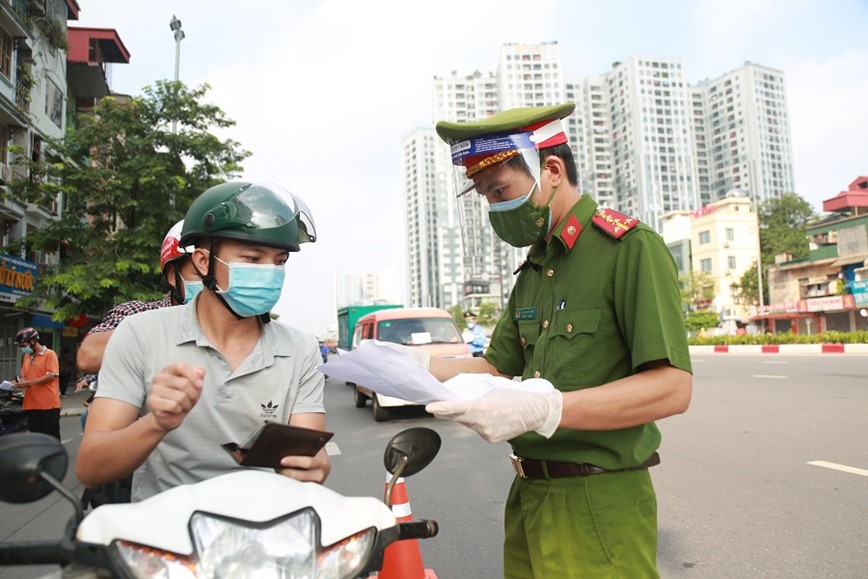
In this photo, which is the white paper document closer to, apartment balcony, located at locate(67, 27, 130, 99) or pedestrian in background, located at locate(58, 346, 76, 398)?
pedestrian in background, located at locate(58, 346, 76, 398)

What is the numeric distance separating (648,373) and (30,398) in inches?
359

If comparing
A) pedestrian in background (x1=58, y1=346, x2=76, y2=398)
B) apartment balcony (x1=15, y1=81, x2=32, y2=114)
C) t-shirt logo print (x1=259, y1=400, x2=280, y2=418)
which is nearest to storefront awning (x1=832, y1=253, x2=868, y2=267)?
pedestrian in background (x1=58, y1=346, x2=76, y2=398)

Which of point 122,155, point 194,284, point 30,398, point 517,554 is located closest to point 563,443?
point 517,554

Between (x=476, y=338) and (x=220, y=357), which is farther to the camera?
(x=476, y=338)

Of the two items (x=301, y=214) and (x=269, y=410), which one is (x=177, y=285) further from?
(x=269, y=410)

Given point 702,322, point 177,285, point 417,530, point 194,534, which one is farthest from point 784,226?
point 194,534

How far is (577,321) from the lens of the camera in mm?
1812

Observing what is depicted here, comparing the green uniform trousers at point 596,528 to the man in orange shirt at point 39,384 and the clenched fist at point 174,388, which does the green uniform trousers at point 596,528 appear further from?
the man in orange shirt at point 39,384

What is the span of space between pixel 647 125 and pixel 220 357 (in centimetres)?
11099

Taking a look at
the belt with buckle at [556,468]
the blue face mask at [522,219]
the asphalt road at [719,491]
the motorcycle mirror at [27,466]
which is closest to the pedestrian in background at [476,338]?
the asphalt road at [719,491]

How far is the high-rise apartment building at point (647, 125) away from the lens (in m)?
104

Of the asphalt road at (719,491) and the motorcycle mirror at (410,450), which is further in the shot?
the asphalt road at (719,491)

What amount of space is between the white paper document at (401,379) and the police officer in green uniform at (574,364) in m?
0.06

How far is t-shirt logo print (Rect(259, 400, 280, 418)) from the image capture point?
1902 millimetres
